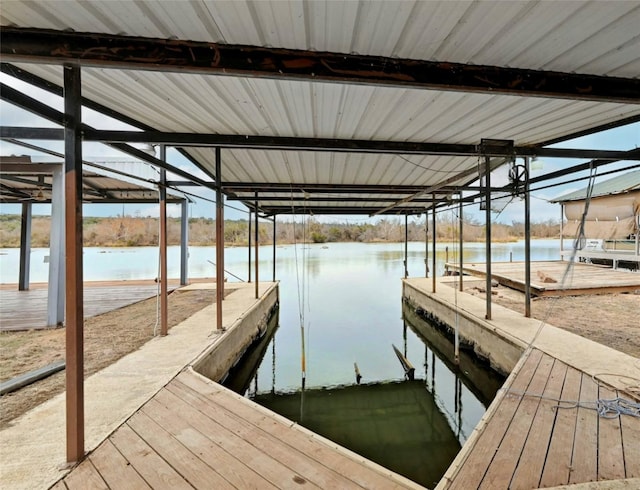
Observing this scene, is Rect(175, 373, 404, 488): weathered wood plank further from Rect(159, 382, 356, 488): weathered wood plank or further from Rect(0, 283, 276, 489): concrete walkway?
Rect(0, 283, 276, 489): concrete walkway

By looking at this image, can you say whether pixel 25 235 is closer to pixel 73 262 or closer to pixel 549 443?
pixel 73 262

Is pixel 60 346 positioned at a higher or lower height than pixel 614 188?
lower

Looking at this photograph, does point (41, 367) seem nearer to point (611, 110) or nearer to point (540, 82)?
point (540, 82)

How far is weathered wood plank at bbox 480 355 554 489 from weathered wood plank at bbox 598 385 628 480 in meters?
0.30

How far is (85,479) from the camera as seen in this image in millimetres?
1501

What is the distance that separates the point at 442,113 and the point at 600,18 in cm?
119

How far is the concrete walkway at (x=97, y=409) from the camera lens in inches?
62.3

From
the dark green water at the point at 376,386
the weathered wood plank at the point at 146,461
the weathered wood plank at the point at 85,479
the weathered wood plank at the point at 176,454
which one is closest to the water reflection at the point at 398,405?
the dark green water at the point at 376,386

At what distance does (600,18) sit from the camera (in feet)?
4.53

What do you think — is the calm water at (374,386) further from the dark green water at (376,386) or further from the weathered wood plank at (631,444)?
the weathered wood plank at (631,444)

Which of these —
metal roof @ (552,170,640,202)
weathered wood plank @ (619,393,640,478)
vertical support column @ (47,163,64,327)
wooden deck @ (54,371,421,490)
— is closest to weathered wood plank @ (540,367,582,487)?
weathered wood plank @ (619,393,640,478)

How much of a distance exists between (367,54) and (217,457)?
8.20 feet

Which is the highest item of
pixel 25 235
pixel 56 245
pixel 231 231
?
pixel 231 231

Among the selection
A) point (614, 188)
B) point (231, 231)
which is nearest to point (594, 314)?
point (614, 188)
